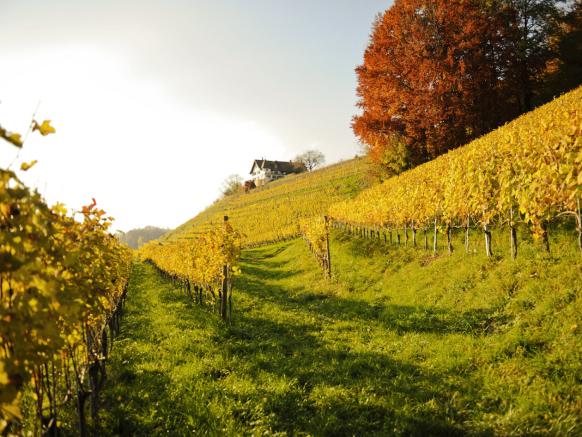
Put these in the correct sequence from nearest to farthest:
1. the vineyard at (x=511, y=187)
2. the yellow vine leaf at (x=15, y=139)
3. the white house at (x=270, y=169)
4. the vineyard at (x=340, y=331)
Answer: the yellow vine leaf at (x=15, y=139), the vineyard at (x=340, y=331), the vineyard at (x=511, y=187), the white house at (x=270, y=169)

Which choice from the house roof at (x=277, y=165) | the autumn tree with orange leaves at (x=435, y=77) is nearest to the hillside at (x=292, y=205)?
the autumn tree with orange leaves at (x=435, y=77)

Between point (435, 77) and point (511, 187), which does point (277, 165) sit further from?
point (511, 187)

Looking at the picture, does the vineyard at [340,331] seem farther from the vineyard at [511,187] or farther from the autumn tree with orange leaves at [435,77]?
the autumn tree with orange leaves at [435,77]

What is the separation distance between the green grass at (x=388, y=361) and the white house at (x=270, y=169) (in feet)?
325

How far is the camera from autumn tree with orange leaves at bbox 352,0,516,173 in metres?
26.7

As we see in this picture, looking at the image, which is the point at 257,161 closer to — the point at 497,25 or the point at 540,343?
the point at 497,25

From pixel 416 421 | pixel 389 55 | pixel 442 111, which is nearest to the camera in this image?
pixel 416 421

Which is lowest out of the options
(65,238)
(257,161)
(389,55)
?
(65,238)

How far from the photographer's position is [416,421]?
535cm

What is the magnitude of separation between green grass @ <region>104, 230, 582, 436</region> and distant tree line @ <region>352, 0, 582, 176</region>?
59.7 ft

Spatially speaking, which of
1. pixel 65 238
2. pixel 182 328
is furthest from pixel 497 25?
pixel 65 238

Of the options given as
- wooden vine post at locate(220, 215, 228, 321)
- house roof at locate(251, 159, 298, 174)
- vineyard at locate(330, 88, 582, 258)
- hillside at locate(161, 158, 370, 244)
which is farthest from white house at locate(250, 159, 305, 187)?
wooden vine post at locate(220, 215, 228, 321)

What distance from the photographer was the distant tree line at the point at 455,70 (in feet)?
88.0

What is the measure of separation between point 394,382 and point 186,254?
12188 millimetres
